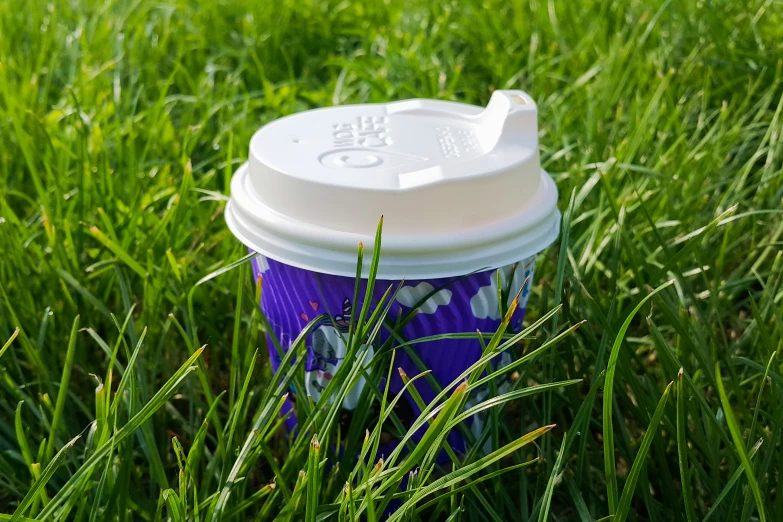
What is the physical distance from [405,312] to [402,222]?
12 cm

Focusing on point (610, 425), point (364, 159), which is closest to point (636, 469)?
point (610, 425)

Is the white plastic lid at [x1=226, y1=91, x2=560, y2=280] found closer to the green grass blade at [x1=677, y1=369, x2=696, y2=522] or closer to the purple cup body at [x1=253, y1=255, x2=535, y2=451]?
the purple cup body at [x1=253, y1=255, x2=535, y2=451]

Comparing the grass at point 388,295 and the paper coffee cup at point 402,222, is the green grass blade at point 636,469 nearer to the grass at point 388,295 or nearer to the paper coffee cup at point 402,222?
the grass at point 388,295

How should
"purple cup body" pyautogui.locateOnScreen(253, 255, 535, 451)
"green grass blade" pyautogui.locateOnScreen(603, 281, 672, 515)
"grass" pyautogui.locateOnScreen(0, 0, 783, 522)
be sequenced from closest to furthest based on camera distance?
"green grass blade" pyautogui.locateOnScreen(603, 281, 672, 515) → "grass" pyautogui.locateOnScreen(0, 0, 783, 522) → "purple cup body" pyautogui.locateOnScreen(253, 255, 535, 451)

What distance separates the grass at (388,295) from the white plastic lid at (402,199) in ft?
0.22

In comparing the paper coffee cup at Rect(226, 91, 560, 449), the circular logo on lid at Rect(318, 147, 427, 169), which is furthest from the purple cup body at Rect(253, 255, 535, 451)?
the circular logo on lid at Rect(318, 147, 427, 169)

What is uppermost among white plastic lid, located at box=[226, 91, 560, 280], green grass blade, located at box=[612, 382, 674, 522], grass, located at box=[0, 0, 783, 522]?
white plastic lid, located at box=[226, 91, 560, 280]

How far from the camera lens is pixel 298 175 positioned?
0.83 meters

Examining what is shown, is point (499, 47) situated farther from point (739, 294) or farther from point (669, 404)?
point (669, 404)

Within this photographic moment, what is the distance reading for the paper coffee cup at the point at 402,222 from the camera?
815mm

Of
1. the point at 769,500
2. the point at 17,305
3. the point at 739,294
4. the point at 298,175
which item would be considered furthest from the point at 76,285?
the point at 739,294

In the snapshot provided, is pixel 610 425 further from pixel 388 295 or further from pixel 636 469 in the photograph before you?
pixel 388 295

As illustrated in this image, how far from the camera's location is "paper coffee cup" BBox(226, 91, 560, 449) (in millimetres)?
815

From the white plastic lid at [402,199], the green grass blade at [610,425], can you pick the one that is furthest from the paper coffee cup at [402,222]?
the green grass blade at [610,425]
